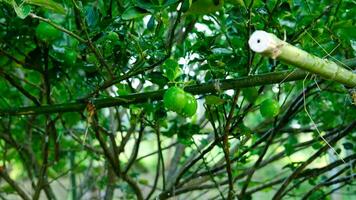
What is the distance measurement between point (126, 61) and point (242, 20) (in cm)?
26

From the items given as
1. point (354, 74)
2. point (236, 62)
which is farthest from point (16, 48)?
point (354, 74)

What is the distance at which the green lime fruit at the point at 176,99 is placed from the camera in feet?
2.80

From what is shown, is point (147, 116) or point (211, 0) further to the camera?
point (147, 116)

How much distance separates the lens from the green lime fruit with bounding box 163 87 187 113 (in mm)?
852

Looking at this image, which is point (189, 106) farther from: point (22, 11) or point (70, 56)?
point (70, 56)

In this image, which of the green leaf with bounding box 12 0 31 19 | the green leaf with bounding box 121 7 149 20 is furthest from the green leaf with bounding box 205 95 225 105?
the green leaf with bounding box 12 0 31 19

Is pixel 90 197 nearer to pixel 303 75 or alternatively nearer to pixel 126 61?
pixel 126 61

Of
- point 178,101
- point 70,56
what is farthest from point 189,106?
point 70,56

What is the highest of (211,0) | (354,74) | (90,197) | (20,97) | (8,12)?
(20,97)

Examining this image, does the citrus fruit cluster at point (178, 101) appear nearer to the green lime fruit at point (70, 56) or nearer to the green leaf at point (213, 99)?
the green leaf at point (213, 99)

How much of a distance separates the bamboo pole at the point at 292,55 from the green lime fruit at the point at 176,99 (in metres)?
0.23

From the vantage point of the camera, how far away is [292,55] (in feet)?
2.11

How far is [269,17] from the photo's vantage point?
1.00 metres

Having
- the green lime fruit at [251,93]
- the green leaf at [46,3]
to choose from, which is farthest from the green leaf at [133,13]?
the green lime fruit at [251,93]
